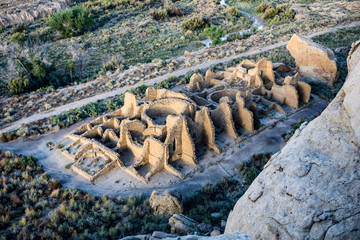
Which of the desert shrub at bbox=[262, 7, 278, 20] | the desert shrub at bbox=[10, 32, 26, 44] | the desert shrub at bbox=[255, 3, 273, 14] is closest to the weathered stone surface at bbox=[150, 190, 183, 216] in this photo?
the desert shrub at bbox=[10, 32, 26, 44]

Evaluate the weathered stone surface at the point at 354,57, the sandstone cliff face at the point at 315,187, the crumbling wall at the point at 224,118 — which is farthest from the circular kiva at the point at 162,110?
the sandstone cliff face at the point at 315,187

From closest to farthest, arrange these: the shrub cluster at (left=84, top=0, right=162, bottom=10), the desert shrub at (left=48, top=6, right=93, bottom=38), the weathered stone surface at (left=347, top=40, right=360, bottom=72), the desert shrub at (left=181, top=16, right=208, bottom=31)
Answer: the weathered stone surface at (left=347, top=40, right=360, bottom=72) < the desert shrub at (left=48, top=6, right=93, bottom=38) < the desert shrub at (left=181, top=16, right=208, bottom=31) < the shrub cluster at (left=84, top=0, right=162, bottom=10)

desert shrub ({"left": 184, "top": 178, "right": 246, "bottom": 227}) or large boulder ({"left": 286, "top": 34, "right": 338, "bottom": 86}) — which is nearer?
desert shrub ({"left": 184, "top": 178, "right": 246, "bottom": 227})

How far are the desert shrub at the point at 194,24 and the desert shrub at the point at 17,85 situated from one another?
3375 centimetres

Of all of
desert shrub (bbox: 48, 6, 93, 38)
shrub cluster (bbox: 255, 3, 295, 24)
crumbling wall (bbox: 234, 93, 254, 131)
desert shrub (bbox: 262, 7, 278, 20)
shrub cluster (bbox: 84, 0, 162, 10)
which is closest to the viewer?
crumbling wall (bbox: 234, 93, 254, 131)

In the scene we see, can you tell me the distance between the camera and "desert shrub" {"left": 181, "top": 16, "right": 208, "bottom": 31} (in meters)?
55.6

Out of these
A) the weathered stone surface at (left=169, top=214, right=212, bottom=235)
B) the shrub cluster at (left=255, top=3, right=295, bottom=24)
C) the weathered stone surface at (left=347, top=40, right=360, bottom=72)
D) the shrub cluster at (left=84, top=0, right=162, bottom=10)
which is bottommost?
the shrub cluster at (left=255, top=3, right=295, bottom=24)

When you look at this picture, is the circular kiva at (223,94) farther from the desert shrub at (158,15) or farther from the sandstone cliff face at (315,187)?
the desert shrub at (158,15)

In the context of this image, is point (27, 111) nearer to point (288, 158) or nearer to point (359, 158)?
point (288, 158)

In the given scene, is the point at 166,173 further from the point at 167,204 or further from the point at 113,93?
the point at 113,93

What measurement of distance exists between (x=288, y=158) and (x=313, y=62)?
925 inches

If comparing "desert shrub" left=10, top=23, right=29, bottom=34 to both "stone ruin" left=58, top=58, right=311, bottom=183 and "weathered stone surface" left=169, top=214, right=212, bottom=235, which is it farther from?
"weathered stone surface" left=169, top=214, right=212, bottom=235

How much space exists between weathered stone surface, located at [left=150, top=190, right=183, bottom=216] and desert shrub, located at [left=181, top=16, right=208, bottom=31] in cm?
4702

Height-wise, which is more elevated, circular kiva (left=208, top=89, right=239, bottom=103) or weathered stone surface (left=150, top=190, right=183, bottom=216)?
weathered stone surface (left=150, top=190, right=183, bottom=216)
